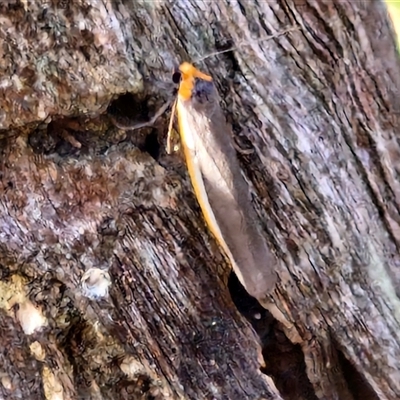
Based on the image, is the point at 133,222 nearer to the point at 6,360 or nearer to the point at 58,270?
the point at 58,270

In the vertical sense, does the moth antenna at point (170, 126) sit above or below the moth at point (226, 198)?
above

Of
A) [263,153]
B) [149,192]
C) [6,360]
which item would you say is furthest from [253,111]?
[6,360]

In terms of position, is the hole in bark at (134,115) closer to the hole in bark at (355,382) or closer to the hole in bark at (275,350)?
the hole in bark at (275,350)

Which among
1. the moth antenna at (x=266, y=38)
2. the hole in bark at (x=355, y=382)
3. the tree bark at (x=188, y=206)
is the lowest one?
the hole in bark at (x=355, y=382)

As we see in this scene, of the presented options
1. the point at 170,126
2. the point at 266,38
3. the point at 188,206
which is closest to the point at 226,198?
the point at 188,206

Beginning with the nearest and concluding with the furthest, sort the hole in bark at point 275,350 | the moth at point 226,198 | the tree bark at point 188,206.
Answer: the tree bark at point 188,206
the moth at point 226,198
the hole in bark at point 275,350

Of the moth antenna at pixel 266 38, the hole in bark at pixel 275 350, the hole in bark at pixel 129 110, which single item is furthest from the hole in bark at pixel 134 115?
the hole in bark at pixel 275 350

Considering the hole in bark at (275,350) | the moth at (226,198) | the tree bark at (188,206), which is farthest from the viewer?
the hole in bark at (275,350)

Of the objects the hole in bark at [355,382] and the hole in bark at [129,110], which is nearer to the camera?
the hole in bark at [129,110]

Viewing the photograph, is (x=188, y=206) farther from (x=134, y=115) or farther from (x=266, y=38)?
(x=266, y=38)
